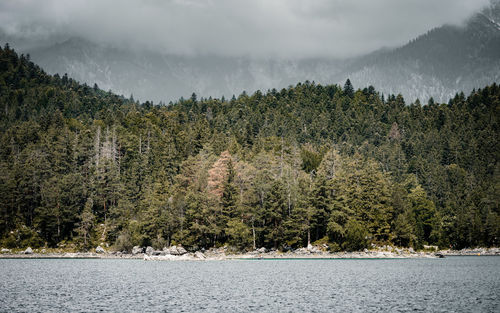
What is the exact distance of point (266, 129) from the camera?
191375 mm

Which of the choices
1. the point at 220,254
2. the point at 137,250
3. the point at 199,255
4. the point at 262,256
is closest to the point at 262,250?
the point at 262,256

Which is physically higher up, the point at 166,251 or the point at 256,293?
the point at 166,251

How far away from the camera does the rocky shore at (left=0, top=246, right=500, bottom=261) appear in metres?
97.5

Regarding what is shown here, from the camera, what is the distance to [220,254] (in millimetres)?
102812

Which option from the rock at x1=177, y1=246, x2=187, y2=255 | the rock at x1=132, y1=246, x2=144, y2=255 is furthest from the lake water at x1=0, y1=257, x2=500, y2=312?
the rock at x1=132, y1=246, x2=144, y2=255

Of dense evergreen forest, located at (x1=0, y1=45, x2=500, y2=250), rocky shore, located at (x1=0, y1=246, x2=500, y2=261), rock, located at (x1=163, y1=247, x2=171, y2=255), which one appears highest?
dense evergreen forest, located at (x1=0, y1=45, x2=500, y2=250)

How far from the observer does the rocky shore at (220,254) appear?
97.5 m

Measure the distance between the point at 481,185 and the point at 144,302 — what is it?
440ft

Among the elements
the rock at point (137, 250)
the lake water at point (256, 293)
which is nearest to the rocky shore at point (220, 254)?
the rock at point (137, 250)

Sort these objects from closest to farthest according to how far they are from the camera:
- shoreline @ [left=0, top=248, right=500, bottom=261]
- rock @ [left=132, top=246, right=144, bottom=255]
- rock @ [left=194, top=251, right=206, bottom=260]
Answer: shoreline @ [left=0, top=248, right=500, bottom=261], rock @ [left=194, top=251, right=206, bottom=260], rock @ [left=132, top=246, right=144, bottom=255]

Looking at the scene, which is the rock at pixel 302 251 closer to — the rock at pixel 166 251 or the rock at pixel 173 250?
the rock at pixel 173 250

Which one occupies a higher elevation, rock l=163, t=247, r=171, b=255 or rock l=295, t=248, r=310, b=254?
rock l=163, t=247, r=171, b=255

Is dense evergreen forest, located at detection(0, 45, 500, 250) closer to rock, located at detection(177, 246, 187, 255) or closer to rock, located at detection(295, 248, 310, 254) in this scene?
rock, located at detection(177, 246, 187, 255)

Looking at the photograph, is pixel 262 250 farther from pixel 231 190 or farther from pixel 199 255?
pixel 231 190
